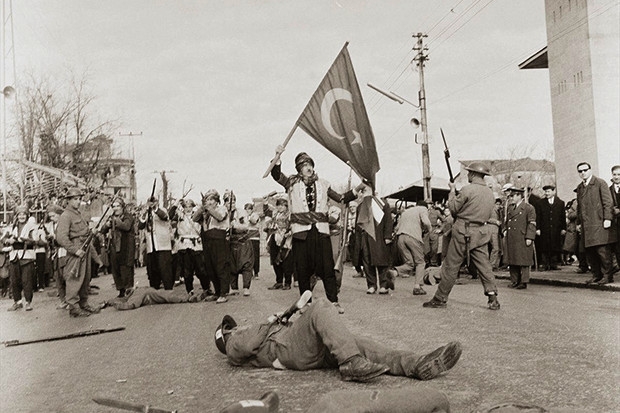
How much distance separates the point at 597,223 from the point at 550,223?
4062 mm

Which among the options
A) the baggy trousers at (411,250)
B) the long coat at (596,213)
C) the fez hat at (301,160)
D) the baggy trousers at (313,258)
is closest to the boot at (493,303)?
the baggy trousers at (313,258)

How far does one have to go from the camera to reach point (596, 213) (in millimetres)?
12422

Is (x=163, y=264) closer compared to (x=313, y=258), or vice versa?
(x=313, y=258)

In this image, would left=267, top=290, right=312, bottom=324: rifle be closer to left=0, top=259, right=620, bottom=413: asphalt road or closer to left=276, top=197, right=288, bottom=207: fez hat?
left=0, top=259, right=620, bottom=413: asphalt road

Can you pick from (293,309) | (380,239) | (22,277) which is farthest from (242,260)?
(293,309)

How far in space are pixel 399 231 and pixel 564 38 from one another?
77.5ft

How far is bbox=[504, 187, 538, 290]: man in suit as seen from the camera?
514 inches

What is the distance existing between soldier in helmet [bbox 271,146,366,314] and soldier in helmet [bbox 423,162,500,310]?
1528 mm

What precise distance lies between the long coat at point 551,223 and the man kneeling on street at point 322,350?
1214 cm

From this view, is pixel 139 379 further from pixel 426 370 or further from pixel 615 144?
pixel 615 144

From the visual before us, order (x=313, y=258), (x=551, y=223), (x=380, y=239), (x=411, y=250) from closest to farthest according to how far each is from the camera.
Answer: (x=313, y=258) → (x=380, y=239) → (x=411, y=250) → (x=551, y=223)

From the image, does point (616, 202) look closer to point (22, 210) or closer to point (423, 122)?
point (22, 210)

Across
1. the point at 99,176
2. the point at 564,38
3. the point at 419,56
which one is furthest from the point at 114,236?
the point at 99,176

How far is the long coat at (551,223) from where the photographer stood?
1641cm
